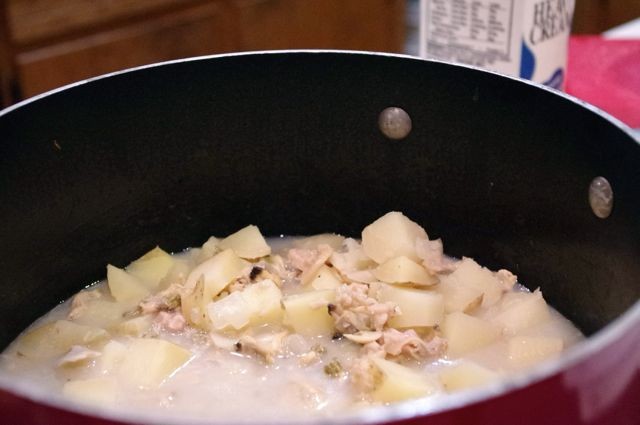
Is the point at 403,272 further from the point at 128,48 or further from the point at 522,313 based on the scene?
the point at 128,48

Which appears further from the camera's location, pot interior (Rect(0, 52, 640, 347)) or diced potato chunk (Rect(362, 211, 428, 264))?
diced potato chunk (Rect(362, 211, 428, 264))

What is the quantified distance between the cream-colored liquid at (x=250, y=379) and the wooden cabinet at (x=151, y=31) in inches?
54.2

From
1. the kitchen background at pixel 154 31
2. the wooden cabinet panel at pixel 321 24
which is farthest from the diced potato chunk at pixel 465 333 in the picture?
the wooden cabinet panel at pixel 321 24

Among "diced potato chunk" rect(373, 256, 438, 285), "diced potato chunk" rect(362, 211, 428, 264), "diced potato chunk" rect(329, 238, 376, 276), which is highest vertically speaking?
"diced potato chunk" rect(362, 211, 428, 264)

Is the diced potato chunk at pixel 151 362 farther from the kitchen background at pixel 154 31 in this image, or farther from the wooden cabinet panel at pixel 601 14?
the wooden cabinet panel at pixel 601 14

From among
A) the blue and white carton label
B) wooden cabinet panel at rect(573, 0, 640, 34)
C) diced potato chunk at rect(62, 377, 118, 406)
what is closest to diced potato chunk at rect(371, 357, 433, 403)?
diced potato chunk at rect(62, 377, 118, 406)

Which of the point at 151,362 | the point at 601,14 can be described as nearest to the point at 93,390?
the point at 151,362

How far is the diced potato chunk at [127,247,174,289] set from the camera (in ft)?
4.01

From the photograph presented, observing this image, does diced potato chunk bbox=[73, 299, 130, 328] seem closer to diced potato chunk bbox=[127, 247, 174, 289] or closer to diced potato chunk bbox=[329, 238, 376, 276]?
diced potato chunk bbox=[127, 247, 174, 289]

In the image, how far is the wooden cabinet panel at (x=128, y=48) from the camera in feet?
7.54

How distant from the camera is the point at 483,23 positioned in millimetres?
1334

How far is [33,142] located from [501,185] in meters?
0.65

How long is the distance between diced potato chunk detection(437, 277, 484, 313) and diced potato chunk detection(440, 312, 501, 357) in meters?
0.04

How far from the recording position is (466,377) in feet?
3.09
